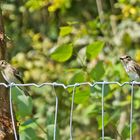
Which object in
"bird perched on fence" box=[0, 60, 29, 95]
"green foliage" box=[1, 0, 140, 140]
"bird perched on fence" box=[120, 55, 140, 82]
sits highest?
"bird perched on fence" box=[0, 60, 29, 95]

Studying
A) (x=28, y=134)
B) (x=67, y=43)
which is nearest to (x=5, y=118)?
(x=28, y=134)

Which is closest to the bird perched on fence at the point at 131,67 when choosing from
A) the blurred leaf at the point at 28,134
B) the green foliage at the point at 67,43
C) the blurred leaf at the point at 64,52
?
the blurred leaf at the point at 64,52

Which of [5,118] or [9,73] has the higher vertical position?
[9,73]

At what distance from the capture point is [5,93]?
2.99 meters

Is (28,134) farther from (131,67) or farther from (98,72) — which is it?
(131,67)

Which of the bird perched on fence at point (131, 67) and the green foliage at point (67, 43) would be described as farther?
the green foliage at point (67, 43)

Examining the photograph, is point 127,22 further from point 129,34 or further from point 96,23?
point 96,23

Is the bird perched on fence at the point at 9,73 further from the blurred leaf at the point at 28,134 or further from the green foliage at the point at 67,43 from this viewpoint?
the green foliage at the point at 67,43

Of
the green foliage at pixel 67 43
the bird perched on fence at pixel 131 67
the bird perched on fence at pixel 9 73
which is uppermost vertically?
the bird perched on fence at pixel 9 73

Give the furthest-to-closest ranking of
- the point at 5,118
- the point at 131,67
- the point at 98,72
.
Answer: the point at 131,67, the point at 98,72, the point at 5,118

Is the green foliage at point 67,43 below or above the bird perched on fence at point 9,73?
below

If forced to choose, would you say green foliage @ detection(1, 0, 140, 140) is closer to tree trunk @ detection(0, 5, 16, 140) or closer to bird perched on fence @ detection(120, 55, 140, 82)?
bird perched on fence @ detection(120, 55, 140, 82)

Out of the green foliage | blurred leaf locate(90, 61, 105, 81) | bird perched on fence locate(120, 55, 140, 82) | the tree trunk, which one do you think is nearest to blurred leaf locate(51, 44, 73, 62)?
blurred leaf locate(90, 61, 105, 81)

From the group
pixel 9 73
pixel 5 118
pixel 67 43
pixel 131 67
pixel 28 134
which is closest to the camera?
pixel 5 118
